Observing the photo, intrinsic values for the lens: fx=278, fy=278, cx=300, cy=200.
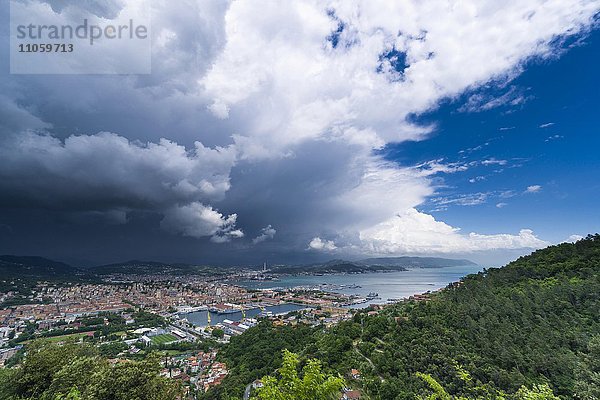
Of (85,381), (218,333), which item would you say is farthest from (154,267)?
(85,381)

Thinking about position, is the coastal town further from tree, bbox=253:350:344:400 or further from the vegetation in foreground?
tree, bbox=253:350:344:400

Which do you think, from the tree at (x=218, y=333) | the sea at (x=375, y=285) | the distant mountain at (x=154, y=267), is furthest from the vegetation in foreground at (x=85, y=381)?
the distant mountain at (x=154, y=267)

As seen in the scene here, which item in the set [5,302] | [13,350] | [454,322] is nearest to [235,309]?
[13,350]

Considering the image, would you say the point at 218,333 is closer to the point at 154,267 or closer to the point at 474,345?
the point at 474,345

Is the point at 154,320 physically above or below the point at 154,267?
above

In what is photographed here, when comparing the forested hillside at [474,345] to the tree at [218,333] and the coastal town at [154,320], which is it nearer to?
the coastal town at [154,320]

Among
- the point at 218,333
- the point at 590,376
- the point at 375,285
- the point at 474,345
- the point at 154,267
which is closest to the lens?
the point at 590,376

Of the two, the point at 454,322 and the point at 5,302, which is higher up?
the point at 454,322

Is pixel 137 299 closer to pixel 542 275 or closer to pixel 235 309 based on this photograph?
pixel 235 309

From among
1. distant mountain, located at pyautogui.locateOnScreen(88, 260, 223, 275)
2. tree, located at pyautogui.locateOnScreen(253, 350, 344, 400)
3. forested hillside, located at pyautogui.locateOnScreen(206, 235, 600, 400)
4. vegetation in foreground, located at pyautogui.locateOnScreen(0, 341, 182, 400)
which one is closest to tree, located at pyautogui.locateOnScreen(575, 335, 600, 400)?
forested hillside, located at pyautogui.locateOnScreen(206, 235, 600, 400)
